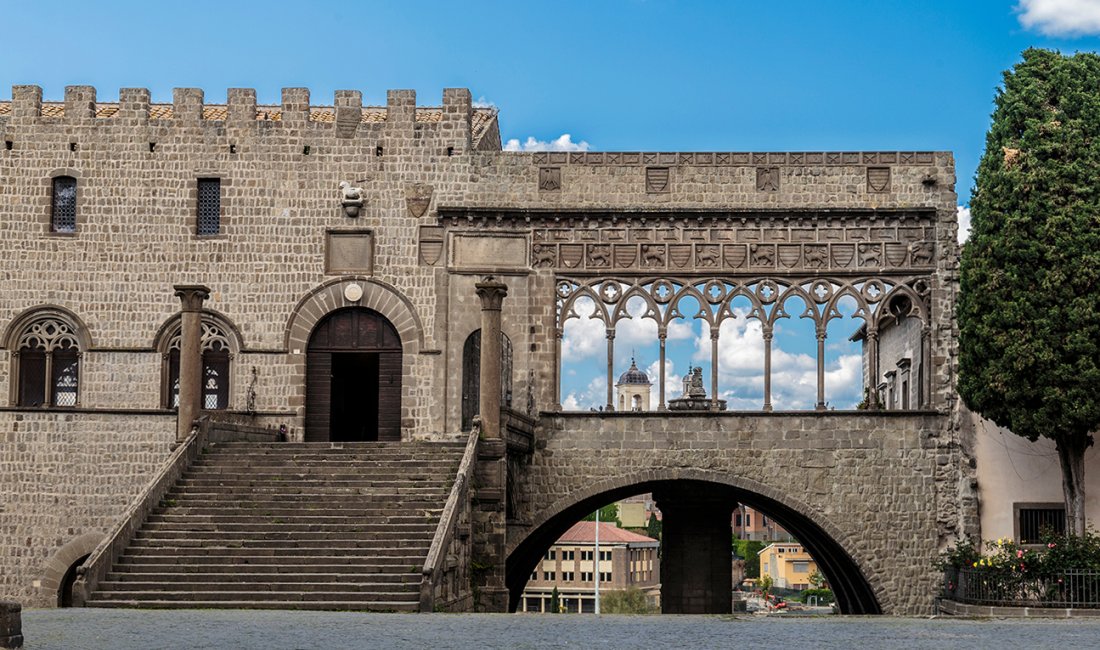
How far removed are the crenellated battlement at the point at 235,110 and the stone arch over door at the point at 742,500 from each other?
25.2 feet

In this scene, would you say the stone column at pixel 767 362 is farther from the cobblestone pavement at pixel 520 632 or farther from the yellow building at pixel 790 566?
the yellow building at pixel 790 566

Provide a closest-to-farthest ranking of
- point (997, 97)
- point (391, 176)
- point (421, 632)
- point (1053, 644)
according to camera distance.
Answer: point (1053, 644) → point (421, 632) → point (997, 97) → point (391, 176)

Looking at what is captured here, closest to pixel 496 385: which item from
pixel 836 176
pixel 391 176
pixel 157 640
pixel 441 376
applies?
pixel 441 376

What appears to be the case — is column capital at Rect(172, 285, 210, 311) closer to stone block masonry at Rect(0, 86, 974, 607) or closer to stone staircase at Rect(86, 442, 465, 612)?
stone staircase at Rect(86, 442, 465, 612)

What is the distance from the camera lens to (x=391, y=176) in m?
30.3

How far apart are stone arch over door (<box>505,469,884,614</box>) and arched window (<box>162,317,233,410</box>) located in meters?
6.70

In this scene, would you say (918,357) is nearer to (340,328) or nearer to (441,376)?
(441,376)

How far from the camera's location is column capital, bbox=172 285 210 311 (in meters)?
25.7

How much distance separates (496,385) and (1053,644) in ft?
40.4

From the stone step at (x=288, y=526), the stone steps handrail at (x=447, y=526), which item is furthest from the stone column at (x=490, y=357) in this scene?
the stone step at (x=288, y=526)

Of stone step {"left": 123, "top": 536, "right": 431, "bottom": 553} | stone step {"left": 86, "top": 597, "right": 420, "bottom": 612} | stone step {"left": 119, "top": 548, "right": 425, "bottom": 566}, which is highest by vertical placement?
stone step {"left": 123, "top": 536, "right": 431, "bottom": 553}

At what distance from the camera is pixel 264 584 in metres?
21.0

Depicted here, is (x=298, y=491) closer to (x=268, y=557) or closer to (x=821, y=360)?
(x=268, y=557)

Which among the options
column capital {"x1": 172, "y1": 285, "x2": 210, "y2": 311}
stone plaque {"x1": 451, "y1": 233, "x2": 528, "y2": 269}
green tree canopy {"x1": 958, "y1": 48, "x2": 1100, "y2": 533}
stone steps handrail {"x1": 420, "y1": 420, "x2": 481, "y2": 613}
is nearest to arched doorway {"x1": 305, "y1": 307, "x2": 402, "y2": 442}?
stone plaque {"x1": 451, "y1": 233, "x2": 528, "y2": 269}
